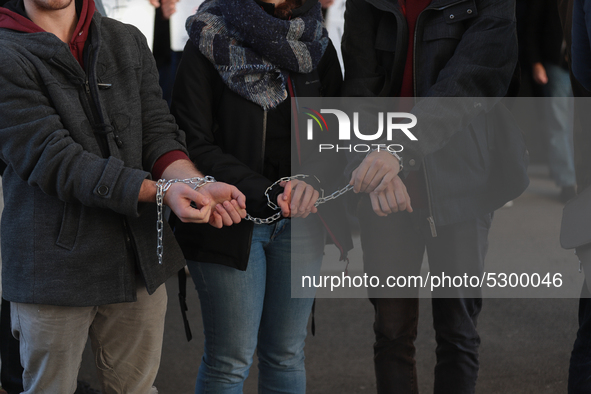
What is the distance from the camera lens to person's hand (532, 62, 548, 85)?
13.8ft

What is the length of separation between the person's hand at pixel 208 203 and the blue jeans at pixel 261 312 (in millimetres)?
192

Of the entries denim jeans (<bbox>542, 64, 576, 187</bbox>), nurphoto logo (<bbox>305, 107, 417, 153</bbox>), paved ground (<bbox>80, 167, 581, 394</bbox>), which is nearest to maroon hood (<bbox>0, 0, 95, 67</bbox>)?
nurphoto logo (<bbox>305, 107, 417, 153</bbox>)

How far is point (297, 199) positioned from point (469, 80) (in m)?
0.61

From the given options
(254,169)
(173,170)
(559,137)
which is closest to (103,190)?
(173,170)

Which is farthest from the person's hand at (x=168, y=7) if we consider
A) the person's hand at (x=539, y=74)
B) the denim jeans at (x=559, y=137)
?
the denim jeans at (x=559, y=137)

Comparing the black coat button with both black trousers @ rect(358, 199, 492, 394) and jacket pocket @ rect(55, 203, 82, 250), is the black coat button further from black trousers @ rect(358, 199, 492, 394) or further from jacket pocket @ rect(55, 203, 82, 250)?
black trousers @ rect(358, 199, 492, 394)

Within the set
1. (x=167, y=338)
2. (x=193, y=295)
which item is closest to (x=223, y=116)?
(x=167, y=338)

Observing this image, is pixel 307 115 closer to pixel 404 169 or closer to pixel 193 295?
pixel 404 169

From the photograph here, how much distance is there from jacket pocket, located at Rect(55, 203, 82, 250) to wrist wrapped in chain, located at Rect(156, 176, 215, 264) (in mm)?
193

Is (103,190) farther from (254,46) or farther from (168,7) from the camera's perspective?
(168,7)

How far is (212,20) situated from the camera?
65.8 inches

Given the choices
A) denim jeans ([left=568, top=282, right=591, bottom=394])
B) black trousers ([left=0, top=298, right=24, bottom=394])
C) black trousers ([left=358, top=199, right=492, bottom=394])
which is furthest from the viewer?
black trousers ([left=0, top=298, right=24, bottom=394])

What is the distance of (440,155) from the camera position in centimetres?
174

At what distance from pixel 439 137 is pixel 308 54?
454 millimetres
